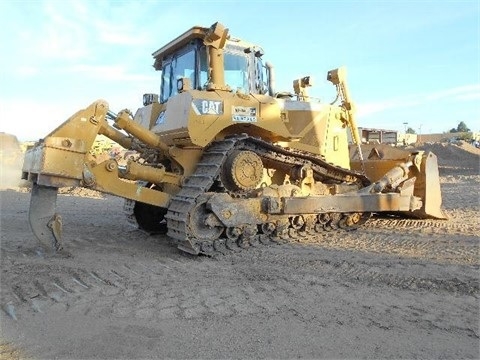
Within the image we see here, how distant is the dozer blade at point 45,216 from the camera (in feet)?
18.4

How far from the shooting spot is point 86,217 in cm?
975

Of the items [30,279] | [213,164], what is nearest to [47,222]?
[30,279]

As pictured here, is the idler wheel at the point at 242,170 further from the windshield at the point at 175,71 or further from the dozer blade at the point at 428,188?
the dozer blade at the point at 428,188

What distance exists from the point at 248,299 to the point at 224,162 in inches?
104

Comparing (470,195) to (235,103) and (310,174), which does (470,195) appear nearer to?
(310,174)

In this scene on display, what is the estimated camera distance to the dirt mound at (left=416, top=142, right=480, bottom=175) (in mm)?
22641

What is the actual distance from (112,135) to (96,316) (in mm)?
3487

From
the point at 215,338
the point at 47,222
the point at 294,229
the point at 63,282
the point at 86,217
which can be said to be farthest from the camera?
the point at 86,217

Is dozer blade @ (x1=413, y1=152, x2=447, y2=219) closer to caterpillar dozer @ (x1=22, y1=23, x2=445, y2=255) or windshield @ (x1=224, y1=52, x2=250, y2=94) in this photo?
caterpillar dozer @ (x1=22, y1=23, x2=445, y2=255)

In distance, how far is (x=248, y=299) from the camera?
4.34 meters

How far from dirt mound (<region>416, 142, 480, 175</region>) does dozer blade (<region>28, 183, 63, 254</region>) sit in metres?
20.5

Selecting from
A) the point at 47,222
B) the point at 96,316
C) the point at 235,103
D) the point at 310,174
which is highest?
the point at 235,103

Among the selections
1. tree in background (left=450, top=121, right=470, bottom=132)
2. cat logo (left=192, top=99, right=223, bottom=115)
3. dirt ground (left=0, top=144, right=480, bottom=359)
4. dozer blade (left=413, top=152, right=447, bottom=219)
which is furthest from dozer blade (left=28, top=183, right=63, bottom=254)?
tree in background (left=450, top=121, right=470, bottom=132)

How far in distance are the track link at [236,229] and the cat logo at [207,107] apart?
45 centimetres
